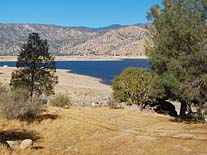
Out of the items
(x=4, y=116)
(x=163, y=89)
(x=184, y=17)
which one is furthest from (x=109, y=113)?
A: (x=184, y=17)

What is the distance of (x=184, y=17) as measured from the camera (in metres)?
20.2

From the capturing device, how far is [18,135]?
1808cm

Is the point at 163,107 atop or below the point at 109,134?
below

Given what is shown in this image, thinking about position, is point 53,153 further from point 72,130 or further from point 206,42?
point 206,42

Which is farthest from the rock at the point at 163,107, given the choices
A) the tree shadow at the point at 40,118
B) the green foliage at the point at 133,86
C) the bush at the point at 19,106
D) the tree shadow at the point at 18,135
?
the tree shadow at the point at 18,135

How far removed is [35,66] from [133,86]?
8.73 metres

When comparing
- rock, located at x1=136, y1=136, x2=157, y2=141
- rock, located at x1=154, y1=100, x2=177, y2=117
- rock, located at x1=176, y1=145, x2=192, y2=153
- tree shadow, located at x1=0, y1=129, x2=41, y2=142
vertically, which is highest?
tree shadow, located at x1=0, y1=129, x2=41, y2=142

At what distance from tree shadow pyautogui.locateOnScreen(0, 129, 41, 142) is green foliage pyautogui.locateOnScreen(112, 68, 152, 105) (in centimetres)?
1448

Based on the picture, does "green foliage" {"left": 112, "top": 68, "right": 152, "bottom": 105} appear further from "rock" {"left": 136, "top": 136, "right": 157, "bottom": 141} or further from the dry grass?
"rock" {"left": 136, "top": 136, "right": 157, "bottom": 141}

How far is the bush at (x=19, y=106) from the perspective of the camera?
70.7 ft

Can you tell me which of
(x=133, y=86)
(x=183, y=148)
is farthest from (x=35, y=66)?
(x=183, y=148)

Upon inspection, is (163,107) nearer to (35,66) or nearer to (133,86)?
(133,86)

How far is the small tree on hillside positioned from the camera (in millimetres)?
27469

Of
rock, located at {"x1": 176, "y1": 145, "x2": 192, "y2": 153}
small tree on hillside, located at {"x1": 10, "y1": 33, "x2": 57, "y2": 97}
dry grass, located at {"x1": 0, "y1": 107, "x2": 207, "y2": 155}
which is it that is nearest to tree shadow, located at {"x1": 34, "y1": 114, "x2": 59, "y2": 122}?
dry grass, located at {"x1": 0, "y1": 107, "x2": 207, "y2": 155}
